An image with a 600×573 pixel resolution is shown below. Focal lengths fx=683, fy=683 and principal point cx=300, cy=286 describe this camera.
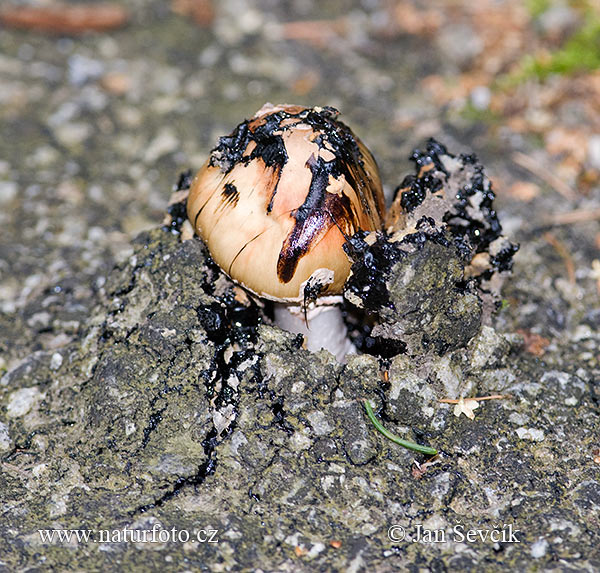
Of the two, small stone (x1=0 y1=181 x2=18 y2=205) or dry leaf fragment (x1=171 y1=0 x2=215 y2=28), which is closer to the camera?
small stone (x1=0 y1=181 x2=18 y2=205)

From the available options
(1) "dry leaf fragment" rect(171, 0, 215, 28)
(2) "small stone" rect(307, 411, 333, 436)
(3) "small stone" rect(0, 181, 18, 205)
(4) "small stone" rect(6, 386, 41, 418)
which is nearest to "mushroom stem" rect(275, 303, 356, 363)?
(2) "small stone" rect(307, 411, 333, 436)

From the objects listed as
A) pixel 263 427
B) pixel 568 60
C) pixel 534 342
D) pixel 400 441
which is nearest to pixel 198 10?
pixel 568 60

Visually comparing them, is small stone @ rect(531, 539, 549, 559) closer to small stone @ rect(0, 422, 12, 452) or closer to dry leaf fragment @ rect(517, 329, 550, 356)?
dry leaf fragment @ rect(517, 329, 550, 356)

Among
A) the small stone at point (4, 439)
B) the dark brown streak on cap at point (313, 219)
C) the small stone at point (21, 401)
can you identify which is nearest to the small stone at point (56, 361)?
the small stone at point (21, 401)

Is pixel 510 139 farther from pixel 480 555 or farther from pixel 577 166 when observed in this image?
pixel 480 555

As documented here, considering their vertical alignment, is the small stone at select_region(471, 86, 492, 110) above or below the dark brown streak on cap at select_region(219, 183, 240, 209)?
above

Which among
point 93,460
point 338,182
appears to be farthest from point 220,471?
point 338,182

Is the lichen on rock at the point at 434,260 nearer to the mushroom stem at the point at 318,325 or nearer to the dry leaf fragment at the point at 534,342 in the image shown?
the mushroom stem at the point at 318,325
